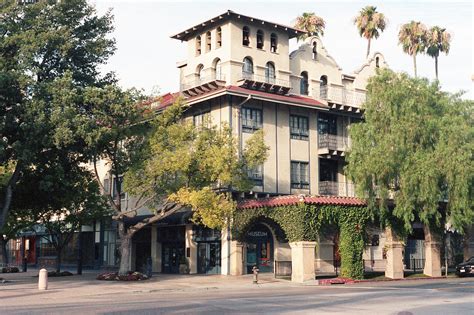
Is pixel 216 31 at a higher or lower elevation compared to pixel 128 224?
higher

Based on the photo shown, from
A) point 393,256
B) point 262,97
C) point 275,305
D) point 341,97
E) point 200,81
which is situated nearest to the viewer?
point 275,305

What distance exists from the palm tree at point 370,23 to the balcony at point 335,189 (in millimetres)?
21502

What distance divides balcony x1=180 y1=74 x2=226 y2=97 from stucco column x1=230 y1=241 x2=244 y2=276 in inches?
410

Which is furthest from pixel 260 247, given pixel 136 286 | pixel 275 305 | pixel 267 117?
pixel 275 305

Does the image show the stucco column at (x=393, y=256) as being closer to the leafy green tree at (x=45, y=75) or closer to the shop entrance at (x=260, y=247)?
the shop entrance at (x=260, y=247)

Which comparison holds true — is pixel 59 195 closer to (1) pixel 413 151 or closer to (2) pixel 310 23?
(1) pixel 413 151

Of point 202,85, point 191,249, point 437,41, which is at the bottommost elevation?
point 191,249

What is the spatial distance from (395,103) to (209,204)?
513 inches

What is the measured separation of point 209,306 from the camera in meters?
19.2

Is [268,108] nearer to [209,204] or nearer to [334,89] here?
[334,89]

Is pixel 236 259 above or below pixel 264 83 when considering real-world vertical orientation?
below

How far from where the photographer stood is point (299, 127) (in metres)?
43.5

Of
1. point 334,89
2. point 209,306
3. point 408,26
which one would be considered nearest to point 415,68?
point 408,26

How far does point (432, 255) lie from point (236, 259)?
12.6 metres
